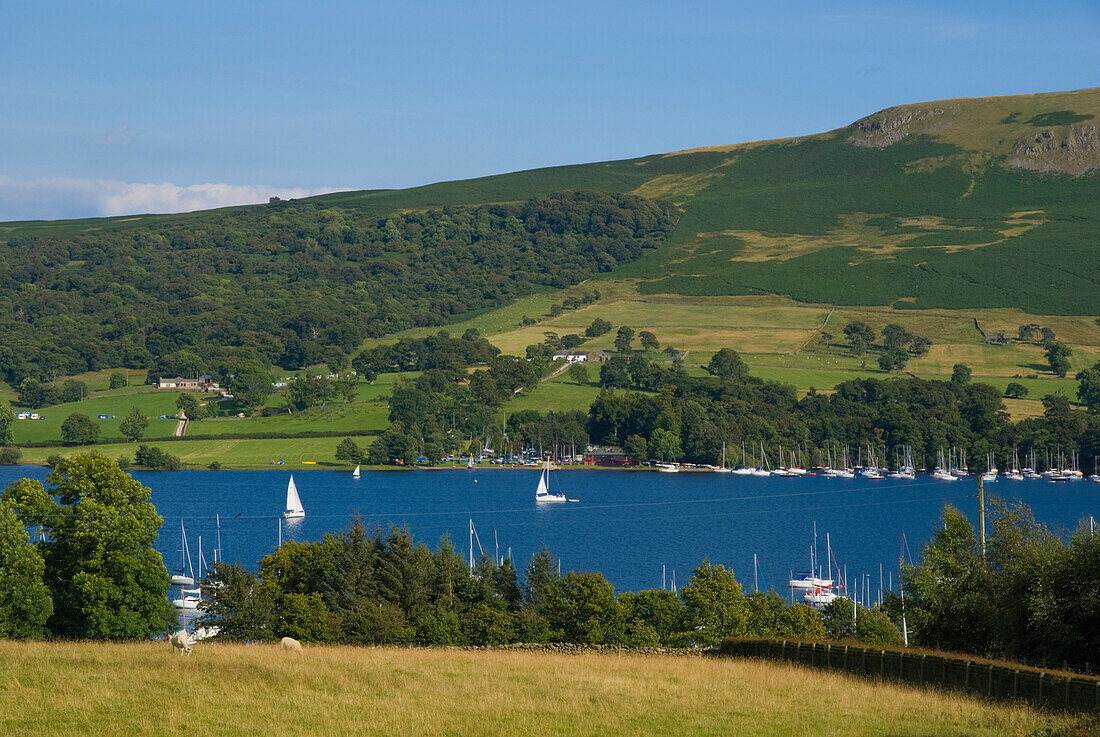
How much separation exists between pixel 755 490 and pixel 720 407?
25.2 metres

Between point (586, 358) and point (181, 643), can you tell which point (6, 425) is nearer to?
point (586, 358)

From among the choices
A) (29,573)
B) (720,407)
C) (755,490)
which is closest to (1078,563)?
(29,573)

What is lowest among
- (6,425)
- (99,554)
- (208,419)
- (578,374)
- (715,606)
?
(208,419)

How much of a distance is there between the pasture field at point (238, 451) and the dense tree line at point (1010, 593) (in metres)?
114

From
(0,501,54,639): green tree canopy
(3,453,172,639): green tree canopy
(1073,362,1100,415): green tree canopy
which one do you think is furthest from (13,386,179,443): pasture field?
(0,501,54,639): green tree canopy

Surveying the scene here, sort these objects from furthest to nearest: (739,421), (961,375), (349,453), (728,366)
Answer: (728,366), (961,375), (739,421), (349,453)

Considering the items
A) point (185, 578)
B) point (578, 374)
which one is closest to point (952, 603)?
point (185, 578)

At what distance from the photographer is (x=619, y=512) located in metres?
117

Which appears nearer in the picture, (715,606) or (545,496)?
(715,606)

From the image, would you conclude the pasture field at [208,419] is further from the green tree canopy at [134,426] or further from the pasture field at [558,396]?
the pasture field at [558,396]

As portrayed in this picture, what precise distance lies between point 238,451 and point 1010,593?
434 ft

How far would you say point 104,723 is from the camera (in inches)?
864

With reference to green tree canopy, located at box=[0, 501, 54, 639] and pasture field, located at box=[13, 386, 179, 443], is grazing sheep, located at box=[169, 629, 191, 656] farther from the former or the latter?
pasture field, located at box=[13, 386, 179, 443]

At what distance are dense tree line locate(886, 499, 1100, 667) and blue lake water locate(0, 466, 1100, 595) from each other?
4048 centimetres
